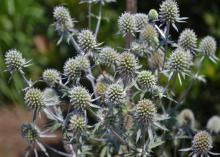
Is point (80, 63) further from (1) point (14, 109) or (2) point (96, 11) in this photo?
(1) point (14, 109)

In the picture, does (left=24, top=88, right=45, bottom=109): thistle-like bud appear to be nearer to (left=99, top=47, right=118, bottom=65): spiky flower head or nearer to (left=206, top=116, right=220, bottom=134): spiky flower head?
(left=99, top=47, right=118, bottom=65): spiky flower head

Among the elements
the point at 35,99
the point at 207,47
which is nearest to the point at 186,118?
the point at 207,47

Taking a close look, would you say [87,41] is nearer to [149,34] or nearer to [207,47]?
[149,34]

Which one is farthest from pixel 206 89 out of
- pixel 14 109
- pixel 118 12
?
pixel 14 109

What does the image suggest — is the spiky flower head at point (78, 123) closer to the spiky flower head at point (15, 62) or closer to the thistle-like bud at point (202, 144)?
the spiky flower head at point (15, 62)

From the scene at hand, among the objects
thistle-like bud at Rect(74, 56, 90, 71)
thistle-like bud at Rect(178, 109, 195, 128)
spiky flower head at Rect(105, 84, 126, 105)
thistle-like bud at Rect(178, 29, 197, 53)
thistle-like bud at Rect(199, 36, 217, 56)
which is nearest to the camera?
spiky flower head at Rect(105, 84, 126, 105)

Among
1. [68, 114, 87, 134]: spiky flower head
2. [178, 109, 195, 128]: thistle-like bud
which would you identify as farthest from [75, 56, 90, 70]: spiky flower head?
[178, 109, 195, 128]: thistle-like bud

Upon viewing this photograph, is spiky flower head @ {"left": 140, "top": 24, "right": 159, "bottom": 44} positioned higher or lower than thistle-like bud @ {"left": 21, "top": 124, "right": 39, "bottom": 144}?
higher
